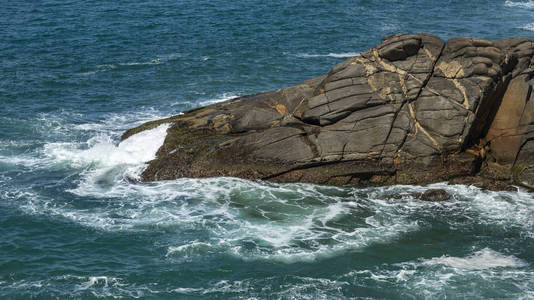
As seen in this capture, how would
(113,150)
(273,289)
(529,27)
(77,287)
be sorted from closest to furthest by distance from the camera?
(273,289)
(77,287)
(113,150)
(529,27)

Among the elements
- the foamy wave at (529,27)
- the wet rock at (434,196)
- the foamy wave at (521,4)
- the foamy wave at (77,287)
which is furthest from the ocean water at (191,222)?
the foamy wave at (521,4)

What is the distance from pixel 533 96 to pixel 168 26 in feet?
135

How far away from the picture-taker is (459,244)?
86.4 ft

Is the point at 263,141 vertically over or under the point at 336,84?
under

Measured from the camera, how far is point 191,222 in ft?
92.0

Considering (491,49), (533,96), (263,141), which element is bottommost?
(263,141)

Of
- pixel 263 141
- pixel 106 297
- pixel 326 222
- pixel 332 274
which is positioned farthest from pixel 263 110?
pixel 106 297

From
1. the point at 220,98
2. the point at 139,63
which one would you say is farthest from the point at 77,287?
the point at 139,63

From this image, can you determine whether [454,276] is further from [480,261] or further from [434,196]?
[434,196]

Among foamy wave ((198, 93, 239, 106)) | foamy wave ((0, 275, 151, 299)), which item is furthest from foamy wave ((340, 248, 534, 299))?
foamy wave ((198, 93, 239, 106))

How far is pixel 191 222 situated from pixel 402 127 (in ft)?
38.1

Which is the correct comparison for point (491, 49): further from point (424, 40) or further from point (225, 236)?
point (225, 236)

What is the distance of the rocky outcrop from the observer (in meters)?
30.9

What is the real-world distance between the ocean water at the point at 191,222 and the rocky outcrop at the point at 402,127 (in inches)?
38.6
